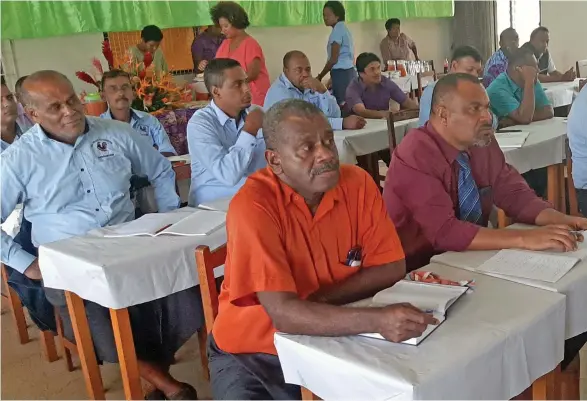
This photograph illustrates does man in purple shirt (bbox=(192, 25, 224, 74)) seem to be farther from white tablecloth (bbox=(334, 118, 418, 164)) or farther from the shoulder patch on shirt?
the shoulder patch on shirt

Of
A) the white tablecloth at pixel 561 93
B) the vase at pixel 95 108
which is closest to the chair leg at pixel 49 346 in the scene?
the vase at pixel 95 108

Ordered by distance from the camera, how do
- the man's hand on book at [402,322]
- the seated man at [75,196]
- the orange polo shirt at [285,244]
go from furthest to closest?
the seated man at [75,196] → the orange polo shirt at [285,244] → the man's hand on book at [402,322]

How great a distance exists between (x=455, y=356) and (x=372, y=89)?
4.17 m

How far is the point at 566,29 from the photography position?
895cm

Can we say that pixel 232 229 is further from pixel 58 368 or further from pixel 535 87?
pixel 535 87

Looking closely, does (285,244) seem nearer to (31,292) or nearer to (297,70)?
(31,292)

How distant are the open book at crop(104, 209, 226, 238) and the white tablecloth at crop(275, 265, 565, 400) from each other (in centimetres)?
87

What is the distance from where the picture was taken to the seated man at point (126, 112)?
11.6ft

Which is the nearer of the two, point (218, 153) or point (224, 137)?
point (218, 153)

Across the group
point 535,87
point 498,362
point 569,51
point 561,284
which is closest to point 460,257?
point 561,284

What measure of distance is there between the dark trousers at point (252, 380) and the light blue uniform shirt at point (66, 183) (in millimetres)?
1102

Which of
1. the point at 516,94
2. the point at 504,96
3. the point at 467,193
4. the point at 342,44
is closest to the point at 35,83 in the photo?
the point at 467,193

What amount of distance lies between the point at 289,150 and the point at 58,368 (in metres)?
1.78

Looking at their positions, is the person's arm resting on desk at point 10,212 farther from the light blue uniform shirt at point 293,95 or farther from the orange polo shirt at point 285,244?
the light blue uniform shirt at point 293,95
